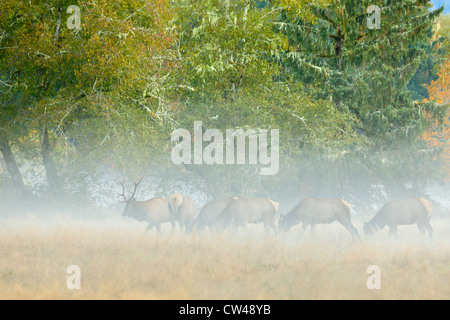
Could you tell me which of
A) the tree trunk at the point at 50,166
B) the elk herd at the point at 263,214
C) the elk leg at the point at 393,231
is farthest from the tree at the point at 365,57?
the tree trunk at the point at 50,166

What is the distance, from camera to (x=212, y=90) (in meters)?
21.7

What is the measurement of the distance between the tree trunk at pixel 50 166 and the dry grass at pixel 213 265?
15.5ft

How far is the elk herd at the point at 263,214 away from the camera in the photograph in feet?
55.5

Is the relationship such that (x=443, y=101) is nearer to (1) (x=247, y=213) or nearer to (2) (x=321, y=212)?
(2) (x=321, y=212)

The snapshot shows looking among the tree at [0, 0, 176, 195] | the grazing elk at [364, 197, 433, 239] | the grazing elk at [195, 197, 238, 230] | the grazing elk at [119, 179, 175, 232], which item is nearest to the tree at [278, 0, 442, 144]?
the tree at [0, 0, 176, 195]

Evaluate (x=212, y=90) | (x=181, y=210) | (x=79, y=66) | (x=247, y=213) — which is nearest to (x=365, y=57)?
(x=212, y=90)

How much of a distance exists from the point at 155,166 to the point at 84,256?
9835 mm

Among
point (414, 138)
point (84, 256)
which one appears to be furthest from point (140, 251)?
point (414, 138)

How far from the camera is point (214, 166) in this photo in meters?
21.2

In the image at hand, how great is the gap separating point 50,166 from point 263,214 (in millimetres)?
8790

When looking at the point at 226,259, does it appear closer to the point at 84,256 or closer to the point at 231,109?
the point at 84,256

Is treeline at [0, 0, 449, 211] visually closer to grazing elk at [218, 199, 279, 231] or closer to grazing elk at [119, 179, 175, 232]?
grazing elk at [119, 179, 175, 232]

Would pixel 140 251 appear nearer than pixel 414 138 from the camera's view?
Yes

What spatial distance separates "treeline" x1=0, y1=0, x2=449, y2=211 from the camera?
19078 millimetres
